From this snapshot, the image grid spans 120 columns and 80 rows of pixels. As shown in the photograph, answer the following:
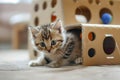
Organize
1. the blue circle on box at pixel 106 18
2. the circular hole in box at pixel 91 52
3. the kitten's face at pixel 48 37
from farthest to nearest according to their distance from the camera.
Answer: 1. the blue circle on box at pixel 106 18
2. the circular hole in box at pixel 91 52
3. the kitten's face at pixel 48 37

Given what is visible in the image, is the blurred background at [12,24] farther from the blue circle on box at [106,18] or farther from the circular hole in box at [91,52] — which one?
the circular hole in box at [91,52]

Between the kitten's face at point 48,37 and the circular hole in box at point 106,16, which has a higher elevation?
the circular hole in box at point 106,16

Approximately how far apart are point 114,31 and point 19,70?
61 cm

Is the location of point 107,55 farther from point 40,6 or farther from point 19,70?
point 40,6

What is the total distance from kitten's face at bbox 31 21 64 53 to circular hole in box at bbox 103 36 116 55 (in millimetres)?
354

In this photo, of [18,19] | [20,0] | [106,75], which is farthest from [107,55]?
[20,0]

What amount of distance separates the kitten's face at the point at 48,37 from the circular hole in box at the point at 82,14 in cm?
43

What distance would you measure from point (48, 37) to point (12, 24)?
8.23ft

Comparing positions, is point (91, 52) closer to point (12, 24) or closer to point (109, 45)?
point (109, 45)

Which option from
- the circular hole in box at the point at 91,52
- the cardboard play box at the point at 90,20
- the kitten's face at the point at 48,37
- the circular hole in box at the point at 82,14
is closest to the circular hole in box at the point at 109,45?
the cardboard play box at the point at 90,20

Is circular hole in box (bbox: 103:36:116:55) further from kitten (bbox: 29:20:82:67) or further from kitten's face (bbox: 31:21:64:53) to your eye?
kitten's face (bbox: 31:21:64:53)

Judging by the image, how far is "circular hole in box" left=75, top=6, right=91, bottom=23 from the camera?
1.90 meters

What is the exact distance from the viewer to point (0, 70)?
1369 millimetres

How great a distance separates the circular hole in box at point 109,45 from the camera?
1.67m
